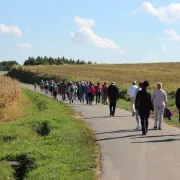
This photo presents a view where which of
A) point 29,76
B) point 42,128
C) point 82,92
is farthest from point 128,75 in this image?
point 42,128

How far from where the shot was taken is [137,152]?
11688 mm

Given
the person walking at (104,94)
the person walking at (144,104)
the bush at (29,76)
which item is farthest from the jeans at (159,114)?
the bush at (29,76)

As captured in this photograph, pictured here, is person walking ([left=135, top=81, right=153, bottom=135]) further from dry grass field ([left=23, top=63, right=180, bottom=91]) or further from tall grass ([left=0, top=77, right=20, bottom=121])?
dry grass field ([left=23, top=63, right=180, bottom=91])

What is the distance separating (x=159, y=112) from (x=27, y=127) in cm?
611

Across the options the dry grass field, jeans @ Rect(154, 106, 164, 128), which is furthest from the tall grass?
the dry grass field

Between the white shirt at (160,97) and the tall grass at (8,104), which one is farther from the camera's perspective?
the tall grass at (8,104)

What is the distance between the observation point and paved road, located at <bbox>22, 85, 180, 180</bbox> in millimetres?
9422

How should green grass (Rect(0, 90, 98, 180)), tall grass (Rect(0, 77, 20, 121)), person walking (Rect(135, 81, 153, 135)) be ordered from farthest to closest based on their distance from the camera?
tall grass (Rect(0, 77, 20, 121))
person walking (Rect(135, 81, 153, 135))
green grass (Rect(0, 90, 98, 180))

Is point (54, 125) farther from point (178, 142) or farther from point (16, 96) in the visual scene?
point (16, 96)

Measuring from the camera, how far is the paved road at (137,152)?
9.42 meters

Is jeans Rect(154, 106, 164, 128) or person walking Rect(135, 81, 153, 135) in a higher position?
person walking Rect(135, 81, 153, 135)

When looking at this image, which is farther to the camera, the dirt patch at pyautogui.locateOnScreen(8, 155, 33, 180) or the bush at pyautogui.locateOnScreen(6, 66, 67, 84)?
the bush at pyautogui.locateOnScreen(6, 66, 67, 84)

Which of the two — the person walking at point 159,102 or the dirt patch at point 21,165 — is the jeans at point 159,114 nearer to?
the person walking at point 159,102

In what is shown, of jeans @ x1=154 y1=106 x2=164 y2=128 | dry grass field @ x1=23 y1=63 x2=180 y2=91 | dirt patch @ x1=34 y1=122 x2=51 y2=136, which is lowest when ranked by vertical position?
dirt patch @ x1=34 y1=122 x2=51 y2=136
